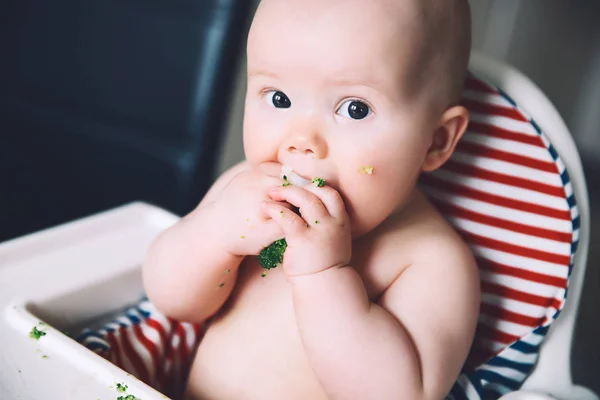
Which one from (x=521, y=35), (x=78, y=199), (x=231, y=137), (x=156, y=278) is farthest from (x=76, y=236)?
(x=521, y=35)

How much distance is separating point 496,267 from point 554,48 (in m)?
1.00

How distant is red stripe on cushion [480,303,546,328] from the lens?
2.32 ft

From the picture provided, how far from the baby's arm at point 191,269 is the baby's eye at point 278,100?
123mm

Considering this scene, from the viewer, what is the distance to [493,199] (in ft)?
2.36

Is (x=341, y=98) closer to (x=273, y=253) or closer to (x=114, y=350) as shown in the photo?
(x=273, y=253)

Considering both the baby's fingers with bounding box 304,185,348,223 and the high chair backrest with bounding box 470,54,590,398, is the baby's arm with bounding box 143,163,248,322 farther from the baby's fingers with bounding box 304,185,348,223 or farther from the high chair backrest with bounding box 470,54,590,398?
the high chair backrest with bounding box 470,54,590,398

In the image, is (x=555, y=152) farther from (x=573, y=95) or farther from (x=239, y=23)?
(x=573, y=95)

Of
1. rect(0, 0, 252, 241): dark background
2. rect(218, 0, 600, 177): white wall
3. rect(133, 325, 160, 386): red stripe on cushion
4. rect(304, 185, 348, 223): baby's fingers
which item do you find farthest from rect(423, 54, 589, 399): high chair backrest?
rect(218, 0, 600, 177): white wall

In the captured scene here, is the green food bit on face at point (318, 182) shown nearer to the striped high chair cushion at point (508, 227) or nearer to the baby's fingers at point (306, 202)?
the baby's fingers at point (306, 202)

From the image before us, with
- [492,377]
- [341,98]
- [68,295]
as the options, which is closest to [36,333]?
[68,295]

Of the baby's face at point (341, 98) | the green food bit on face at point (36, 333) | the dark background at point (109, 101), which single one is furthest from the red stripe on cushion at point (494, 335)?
the dark background at point (109, 101)

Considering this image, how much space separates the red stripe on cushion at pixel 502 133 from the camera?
2.32ft

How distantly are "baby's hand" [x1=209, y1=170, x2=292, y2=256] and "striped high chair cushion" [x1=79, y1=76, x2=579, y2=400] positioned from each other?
6.9 inches

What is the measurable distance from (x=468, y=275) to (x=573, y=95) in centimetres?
109
